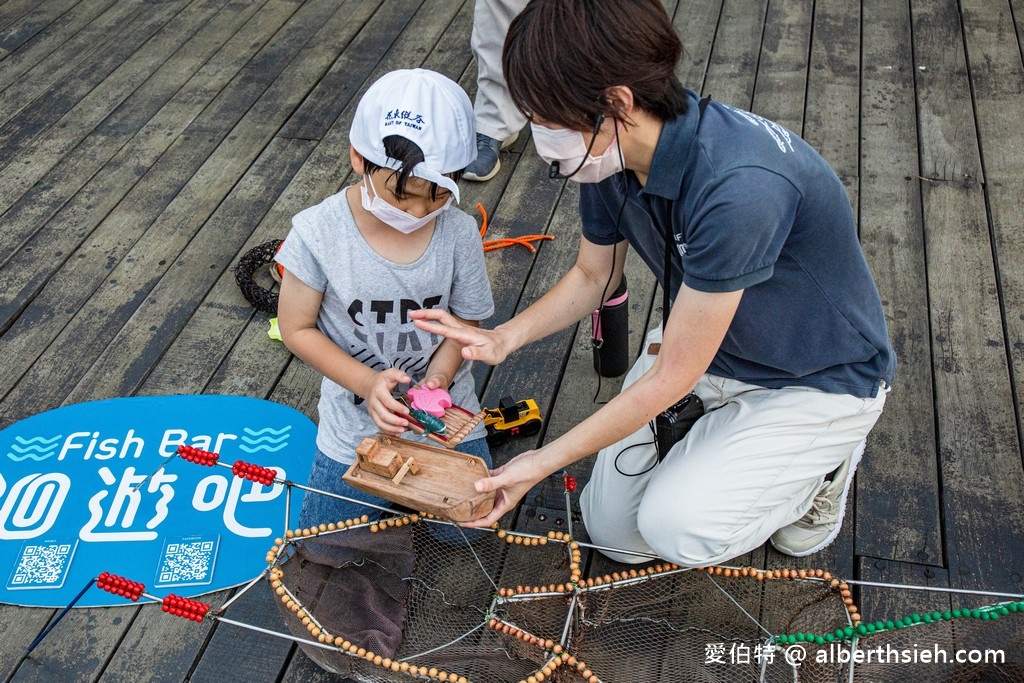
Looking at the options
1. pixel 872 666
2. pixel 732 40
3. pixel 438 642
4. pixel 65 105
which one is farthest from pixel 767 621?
pixel 65 105

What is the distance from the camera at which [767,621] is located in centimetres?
154

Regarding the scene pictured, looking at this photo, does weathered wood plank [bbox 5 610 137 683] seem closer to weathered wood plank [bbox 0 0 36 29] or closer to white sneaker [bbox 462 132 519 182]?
white sneaker [bbox 462 132 519 182]

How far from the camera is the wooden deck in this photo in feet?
5.74

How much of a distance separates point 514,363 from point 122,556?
97cm

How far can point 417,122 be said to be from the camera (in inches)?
54.6

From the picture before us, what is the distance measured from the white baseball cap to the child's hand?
355mm

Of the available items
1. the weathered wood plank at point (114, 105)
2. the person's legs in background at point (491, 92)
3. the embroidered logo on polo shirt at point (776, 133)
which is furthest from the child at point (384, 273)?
the weathered wood plank at point (114, 105)

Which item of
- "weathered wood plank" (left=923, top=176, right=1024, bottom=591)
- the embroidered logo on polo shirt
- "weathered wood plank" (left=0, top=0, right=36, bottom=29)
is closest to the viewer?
the embroidered logo on polo shirt

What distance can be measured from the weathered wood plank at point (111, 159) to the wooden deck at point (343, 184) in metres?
0.01

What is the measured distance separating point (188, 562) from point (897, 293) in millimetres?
1828

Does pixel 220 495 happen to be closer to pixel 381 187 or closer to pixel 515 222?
pixel 381 187

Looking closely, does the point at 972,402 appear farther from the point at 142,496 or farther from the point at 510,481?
the point at 142,496

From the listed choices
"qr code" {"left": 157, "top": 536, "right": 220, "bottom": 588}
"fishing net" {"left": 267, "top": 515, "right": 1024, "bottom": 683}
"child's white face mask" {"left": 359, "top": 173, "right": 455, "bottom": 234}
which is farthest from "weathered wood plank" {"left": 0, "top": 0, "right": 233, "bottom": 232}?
"fishing net" {"left": 267, "top": 515, "right": 1024, "bottom": 683}

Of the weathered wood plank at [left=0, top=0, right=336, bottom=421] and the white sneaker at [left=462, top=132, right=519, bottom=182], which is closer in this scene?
the weathered wood plank at [left=0, top=0, right=336, bottom=421]
